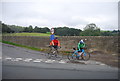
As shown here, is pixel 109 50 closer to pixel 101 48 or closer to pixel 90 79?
pixel 101 48

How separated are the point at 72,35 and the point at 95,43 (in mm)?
3005

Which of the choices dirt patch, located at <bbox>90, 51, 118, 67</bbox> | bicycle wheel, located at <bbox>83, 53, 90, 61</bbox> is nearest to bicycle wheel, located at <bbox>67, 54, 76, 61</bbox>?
bicycle wheel, located at <bbox>83, 53, 90, 61</bbox>

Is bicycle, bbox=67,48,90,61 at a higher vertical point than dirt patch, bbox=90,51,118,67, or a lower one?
higher

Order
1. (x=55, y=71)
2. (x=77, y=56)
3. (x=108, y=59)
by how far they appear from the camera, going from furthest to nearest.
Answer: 1. (x=108, y=59)
2. (x=77, y=56)
3. (x=55, y=71)

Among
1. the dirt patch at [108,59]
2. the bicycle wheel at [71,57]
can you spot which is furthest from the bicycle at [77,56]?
the dirt patch at [108,59]

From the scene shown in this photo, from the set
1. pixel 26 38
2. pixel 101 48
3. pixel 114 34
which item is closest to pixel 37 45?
pixel 26 38

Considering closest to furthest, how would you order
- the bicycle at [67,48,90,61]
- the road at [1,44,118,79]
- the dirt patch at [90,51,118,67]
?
the road at [1,44,118,79], the dirt patch at [90,51,118,67], the bicycle at [67,48,90,61]

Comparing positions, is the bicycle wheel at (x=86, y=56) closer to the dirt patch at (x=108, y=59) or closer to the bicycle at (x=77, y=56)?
the bicycle at (x=77, y=56)

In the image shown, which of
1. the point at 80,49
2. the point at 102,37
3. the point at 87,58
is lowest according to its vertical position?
the point at 87,58

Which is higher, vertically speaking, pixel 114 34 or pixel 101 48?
pixel 114 34

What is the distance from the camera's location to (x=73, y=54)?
10422 millimetres

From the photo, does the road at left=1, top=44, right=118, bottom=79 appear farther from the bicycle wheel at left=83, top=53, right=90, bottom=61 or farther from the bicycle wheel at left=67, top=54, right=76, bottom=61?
the bicycle wheel at left=67, top=54, right=76, bottom=61

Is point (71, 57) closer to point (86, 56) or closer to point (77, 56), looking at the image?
Answer: point (77, 56)

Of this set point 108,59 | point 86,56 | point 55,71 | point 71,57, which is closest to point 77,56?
point 71,57
